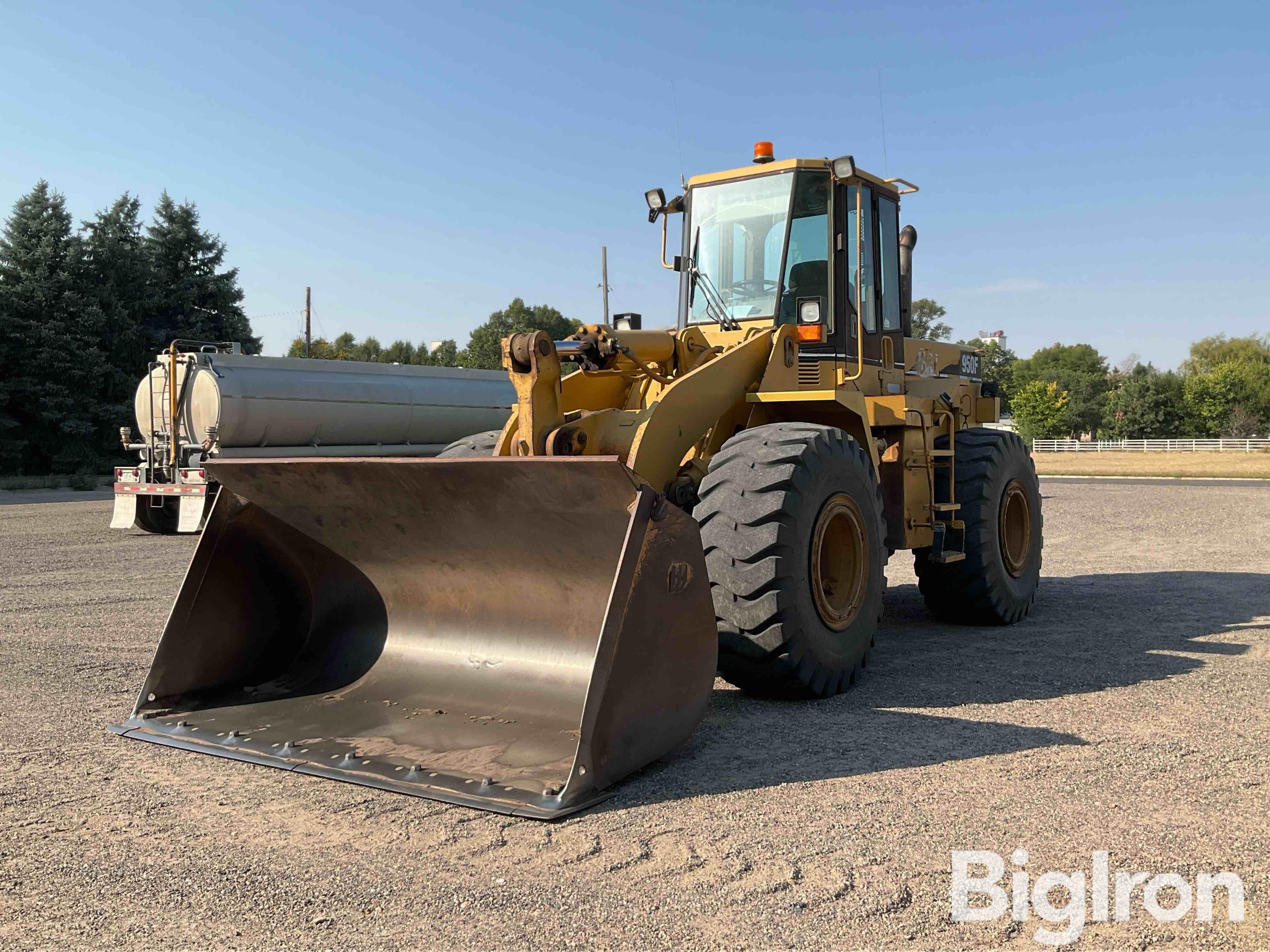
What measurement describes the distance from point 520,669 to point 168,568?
309 inches

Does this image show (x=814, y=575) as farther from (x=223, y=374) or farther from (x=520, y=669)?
(x=223, y=374)

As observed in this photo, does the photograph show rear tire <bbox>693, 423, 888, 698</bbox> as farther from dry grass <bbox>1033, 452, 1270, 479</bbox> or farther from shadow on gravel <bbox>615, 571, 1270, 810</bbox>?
dry grass <bbox>1033, 452, 1270, 479</bbox>

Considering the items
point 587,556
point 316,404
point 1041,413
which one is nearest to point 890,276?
point 587,556

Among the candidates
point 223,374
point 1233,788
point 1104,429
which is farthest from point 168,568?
point 1104,429

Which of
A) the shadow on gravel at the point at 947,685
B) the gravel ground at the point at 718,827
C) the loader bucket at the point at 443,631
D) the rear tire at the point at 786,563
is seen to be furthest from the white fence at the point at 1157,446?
the loader bucket at the point at 443,631

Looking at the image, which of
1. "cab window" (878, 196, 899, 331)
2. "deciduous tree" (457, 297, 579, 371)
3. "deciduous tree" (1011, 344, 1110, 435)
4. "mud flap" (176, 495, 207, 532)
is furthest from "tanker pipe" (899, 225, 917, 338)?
"deciduous tree" (1011, 344, 1110, 435)

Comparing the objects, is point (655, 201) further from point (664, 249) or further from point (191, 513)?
point (191, 513)

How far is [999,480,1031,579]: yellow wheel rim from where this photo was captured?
819cm

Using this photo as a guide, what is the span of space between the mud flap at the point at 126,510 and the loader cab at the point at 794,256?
11474 millimetres

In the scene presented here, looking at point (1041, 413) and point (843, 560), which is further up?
point (1041, 413)

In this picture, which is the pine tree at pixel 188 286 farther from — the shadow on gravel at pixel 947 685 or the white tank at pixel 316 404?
the shadow on gravel at pixel 947 685

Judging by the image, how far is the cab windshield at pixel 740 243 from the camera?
6.91m

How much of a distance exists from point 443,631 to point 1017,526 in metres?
5.11

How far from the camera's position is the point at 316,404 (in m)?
17.7
